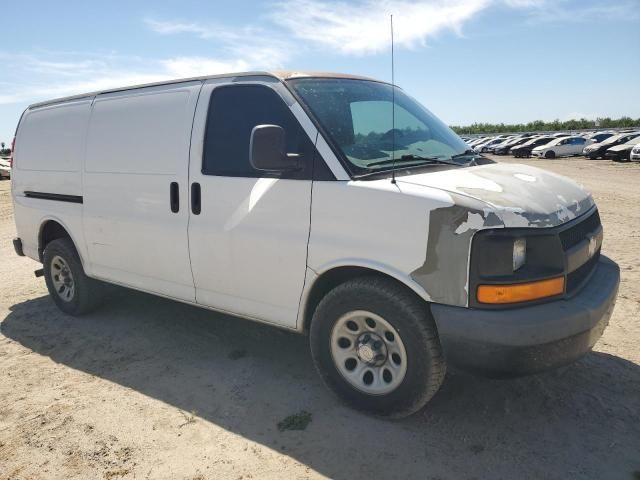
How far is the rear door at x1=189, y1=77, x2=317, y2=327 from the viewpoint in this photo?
3312 millimetres

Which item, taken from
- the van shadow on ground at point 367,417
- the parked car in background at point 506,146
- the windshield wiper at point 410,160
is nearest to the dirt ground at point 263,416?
the van shadow on ground at point 367,417

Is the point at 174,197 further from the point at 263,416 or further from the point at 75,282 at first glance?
the point at 75,282

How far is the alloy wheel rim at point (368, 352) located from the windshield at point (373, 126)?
921 mm

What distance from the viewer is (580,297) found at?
291 centimetres

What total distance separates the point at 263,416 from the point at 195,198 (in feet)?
5.24

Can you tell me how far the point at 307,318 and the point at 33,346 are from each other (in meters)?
2.78

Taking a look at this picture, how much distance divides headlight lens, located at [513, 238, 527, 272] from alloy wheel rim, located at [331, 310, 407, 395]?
75 centimetres

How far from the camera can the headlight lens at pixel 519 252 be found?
2711 millimetres

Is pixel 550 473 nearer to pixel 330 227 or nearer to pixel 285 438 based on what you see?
pixel 285 438

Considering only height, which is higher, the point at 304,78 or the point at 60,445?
Result: the point at 304,78

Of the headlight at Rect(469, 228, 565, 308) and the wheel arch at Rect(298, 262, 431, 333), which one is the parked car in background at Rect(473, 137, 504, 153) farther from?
the headlight at Rect(469, 228, 565, 308)

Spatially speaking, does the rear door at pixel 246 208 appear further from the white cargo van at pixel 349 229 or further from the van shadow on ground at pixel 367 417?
the van shadow on ground at pixel 367 417

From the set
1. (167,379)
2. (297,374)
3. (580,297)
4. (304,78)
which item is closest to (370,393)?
(297,374)

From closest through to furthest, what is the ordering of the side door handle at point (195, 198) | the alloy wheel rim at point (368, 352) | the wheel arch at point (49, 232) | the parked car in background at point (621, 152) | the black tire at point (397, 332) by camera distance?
1. the black tire at point (397, 332)
2. the alloy wheel rim at point (368, 352)
3. the side door handle at point (195, 198)
4. the wheel arch at point (49, 232)
5. the parked car in background at point (621, 152)
